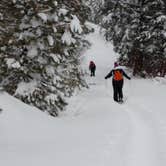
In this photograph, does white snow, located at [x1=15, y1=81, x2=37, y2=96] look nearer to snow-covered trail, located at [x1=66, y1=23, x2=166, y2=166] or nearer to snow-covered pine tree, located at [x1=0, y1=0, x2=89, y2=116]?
snow-covered pine tree, located at [x1=0, y1=0, x2=89, y2=116]

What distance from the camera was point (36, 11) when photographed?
11.8m

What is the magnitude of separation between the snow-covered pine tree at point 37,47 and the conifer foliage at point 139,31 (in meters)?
13.4

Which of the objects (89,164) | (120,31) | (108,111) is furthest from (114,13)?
(89,164)

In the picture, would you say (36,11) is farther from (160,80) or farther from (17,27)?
(160,80)

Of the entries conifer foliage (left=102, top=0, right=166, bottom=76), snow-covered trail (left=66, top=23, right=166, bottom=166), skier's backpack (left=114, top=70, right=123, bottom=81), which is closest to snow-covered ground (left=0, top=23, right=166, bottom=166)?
snow-covered trail (left=66, top=23, right=166, bottom=166)

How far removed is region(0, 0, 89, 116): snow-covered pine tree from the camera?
1192 centimetres

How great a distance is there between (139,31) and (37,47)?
52.2 ft

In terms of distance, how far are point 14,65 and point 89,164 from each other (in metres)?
5.57

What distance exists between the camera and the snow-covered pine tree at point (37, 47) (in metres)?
11.9

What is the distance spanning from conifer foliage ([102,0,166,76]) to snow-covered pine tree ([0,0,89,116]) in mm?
13444

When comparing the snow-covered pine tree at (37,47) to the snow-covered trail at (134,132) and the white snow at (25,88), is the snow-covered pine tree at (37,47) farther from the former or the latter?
the snow-covered trail at (134,132)

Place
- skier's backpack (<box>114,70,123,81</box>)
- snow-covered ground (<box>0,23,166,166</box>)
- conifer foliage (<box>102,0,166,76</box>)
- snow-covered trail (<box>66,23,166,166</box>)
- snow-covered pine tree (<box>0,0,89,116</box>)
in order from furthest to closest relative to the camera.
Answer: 1. conifer foliage (<box>102,0,166,76</box>)
2. skier's backpack (<box>114,70,123,81</box>)
3. snow-covered pine tree (<box>0,0,89,116</box>)
4. snow-covered trail (<box>66,23,166,166</box>)
5. snow-covered ground (<box>0,23,166,166</box>)

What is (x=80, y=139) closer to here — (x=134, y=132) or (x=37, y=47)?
(x=134, y=132)

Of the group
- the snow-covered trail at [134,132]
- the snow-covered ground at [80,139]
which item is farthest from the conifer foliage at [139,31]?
the snow-covered ground at [80,139]
